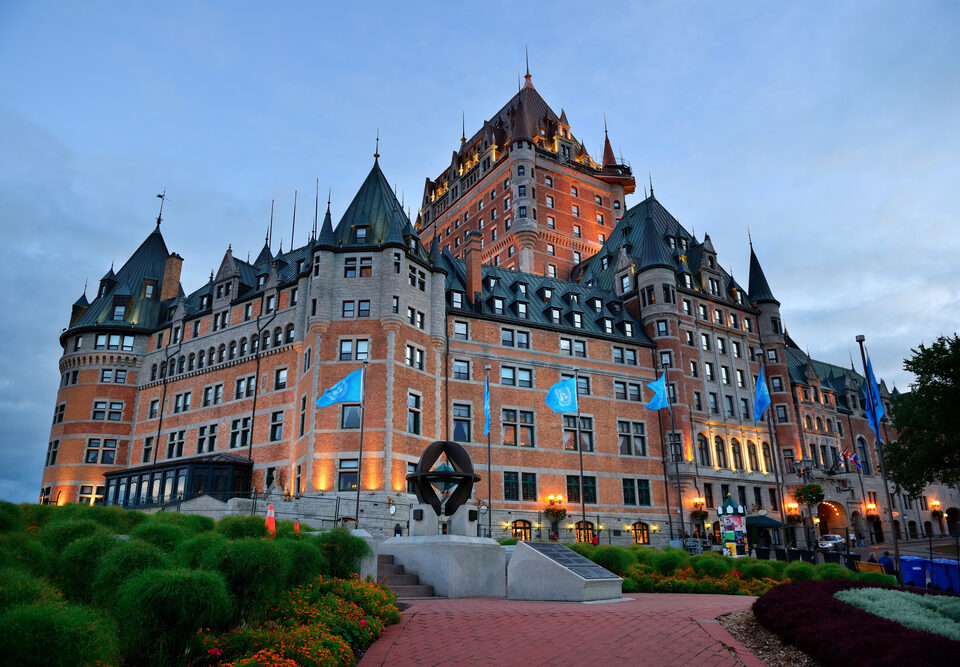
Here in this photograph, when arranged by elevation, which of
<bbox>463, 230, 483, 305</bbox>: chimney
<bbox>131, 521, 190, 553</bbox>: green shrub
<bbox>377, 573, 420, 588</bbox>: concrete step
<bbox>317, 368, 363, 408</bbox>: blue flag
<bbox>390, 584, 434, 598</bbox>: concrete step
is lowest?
<bbox>390, 584, 434, 598</bbox>: concrete step

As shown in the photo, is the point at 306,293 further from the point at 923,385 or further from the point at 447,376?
the point at 923,385

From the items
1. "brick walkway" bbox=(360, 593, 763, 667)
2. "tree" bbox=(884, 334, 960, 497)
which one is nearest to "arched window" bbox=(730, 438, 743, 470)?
"tree" bbox=(884, 334, 960, 497)

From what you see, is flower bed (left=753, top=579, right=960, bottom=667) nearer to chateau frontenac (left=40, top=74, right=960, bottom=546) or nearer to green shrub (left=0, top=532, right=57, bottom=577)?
green shrub (left=0, top=532, right=57, bottom=577)

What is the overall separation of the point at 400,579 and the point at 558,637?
343 inches

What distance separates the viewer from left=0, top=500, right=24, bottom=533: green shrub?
47.9 ft

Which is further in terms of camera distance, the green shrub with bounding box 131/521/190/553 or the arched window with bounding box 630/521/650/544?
the arched window with bounding box 630/521/650/544

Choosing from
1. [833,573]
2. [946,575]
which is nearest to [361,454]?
[833,573]

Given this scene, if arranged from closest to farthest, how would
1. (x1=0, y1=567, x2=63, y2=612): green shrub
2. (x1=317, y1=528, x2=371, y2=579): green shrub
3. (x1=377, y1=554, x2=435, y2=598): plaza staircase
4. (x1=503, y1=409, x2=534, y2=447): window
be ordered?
(x1=0, y1=567, x2=63, y2=612): green shrub → (x1=317, y1=528, x2=371, y2=579): green shrub → (x1=377, y1=554, x2=435, y2=598): plaza staircase → (x1=503, y1=409, x2=534, y2=447): window

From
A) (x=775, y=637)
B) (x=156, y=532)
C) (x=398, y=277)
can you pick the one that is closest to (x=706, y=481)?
(x=398, y=277)

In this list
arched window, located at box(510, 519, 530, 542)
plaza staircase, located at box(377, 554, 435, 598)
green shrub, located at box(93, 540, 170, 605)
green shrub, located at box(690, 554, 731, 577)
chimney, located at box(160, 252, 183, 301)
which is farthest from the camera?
chimney, located at box(160, 252, 183, 301)

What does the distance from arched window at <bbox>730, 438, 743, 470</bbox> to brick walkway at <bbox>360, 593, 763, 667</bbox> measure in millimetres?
43809

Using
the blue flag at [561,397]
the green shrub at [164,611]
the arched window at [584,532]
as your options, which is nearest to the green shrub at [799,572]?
the blue flag at [561,397]

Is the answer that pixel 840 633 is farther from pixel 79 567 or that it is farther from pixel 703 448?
pixel 703 448

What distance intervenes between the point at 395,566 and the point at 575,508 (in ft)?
99.0
